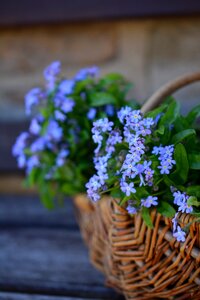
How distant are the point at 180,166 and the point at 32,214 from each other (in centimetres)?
84

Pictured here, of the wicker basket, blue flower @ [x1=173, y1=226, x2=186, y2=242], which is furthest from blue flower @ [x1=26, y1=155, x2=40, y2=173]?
blue flower @ [x1=173, y1=226, x2=186, y2=242]

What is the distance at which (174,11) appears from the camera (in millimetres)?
1412

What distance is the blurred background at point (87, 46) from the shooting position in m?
1.47

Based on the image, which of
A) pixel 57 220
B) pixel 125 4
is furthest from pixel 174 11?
pixel 57 220

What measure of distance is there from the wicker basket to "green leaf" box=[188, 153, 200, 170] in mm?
97

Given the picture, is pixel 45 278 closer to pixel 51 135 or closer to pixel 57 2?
pixel 51 135

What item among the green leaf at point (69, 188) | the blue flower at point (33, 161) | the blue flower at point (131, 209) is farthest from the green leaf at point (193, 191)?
the blue flower at point (33, 161)

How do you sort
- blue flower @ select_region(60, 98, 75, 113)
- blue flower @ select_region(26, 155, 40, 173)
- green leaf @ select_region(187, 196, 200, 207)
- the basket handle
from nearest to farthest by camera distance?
green leaf @ select_region(187, 196, 200, 207)
the basket handle
blue flower @ select_region(60, 98, 75, 113)
blue flower @ select_region(26, 155, 40, 173)

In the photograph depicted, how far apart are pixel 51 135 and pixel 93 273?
37 centimetres

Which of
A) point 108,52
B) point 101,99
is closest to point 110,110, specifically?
point 101,99

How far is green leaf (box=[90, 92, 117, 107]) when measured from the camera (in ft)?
3.63

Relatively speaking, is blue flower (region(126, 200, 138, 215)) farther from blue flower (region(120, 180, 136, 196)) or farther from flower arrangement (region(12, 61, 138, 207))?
flower arrangement (region(12, 61, 138, 207))

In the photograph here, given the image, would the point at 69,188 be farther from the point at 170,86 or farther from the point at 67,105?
the point at 170,86

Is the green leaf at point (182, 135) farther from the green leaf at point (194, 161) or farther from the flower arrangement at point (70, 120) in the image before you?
the flower arrangement at point (70, 120)
